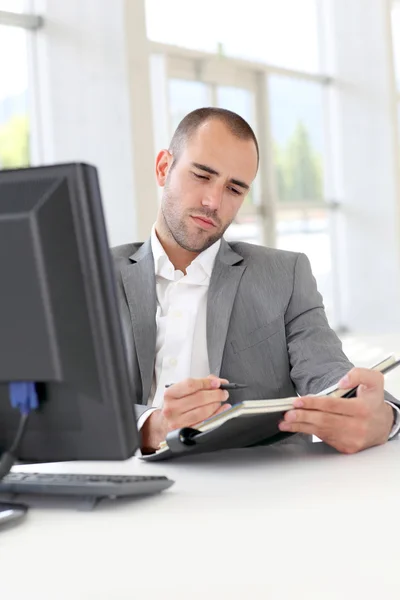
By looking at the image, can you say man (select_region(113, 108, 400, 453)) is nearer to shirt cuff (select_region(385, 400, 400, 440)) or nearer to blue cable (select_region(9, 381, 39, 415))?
shirt cuff (select_region(385, 400, 400, 440))

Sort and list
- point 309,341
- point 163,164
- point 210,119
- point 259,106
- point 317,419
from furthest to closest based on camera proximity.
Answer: point 259,106 → point 163,164 → point 210,119 → point 309,341 → point 317,419

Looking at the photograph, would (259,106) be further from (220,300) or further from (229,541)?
(229,541)

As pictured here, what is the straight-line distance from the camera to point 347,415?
5.13ft

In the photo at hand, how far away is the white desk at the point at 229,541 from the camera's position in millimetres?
916

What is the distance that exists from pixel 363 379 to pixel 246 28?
5280 mm

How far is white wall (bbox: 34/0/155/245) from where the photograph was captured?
440 centimetres

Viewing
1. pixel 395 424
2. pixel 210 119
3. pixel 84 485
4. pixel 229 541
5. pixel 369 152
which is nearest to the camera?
pixel 229 541

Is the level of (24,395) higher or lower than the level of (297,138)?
lower

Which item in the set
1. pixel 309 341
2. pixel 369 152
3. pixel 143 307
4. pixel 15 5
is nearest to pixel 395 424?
pixel 309 341

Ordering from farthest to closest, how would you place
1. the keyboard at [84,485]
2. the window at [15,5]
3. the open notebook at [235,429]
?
the window at [15,5], the open notebook at [235,429], the keyboard at [84,485]

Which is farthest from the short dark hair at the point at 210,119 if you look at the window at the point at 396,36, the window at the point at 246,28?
the window at the point at 396,36

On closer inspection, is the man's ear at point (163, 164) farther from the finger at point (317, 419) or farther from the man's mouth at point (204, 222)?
the finger at point (317, 419)

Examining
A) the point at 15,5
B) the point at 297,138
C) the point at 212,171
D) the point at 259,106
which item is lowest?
the point at 212,171

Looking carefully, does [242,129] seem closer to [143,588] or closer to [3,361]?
[3,361]
